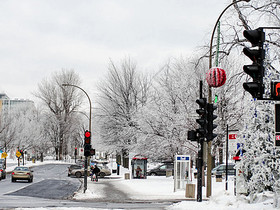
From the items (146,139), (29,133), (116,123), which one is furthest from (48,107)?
(146,139)

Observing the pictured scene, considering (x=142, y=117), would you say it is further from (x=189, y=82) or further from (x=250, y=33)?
(x=250, y=33)

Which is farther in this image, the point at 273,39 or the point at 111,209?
the point at 273,39

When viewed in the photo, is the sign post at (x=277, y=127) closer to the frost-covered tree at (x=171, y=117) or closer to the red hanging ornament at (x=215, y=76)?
the red hanging ornament at (x=215, y=76)

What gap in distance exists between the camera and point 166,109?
39.3 meters

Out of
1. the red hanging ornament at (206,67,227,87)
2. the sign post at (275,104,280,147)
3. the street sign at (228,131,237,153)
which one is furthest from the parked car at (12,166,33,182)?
the sign post at (275,104,280,147)

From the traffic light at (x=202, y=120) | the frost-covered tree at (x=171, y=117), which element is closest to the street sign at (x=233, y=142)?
the traffic light at (x=202, y=120)

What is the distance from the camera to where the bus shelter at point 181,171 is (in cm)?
2820

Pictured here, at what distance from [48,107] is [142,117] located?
5831 centimetres

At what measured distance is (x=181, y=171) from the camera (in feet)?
93.1

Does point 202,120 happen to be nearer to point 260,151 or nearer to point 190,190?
point 260,151

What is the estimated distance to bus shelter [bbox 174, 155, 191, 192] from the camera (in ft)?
92.5

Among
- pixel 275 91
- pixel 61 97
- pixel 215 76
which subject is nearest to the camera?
pixel 275 91

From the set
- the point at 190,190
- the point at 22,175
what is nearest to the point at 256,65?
the point at 190,190

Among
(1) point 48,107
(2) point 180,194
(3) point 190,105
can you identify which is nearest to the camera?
(2) point 180,194
